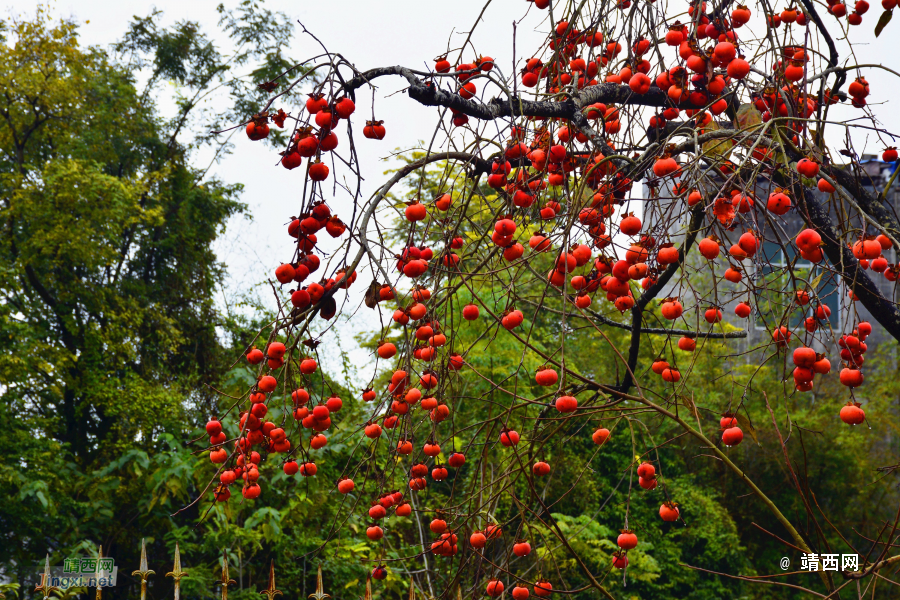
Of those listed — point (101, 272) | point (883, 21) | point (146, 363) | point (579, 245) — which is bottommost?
point (579, 245)

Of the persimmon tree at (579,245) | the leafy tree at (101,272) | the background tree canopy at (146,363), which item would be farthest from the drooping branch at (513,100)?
the leafy tree at (101,272)

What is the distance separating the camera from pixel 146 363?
7.31 m

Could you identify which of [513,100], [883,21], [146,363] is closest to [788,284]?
[883,21]

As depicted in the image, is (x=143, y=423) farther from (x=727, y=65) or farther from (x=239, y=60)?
(x=727, y=65)

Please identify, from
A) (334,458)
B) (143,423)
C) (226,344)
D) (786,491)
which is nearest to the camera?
(334,458)

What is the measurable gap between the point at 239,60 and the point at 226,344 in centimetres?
346

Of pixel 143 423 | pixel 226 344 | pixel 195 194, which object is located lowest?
pixel 143 423

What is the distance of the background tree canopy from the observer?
16.9 feet

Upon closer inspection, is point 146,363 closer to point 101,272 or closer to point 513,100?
point 101,272

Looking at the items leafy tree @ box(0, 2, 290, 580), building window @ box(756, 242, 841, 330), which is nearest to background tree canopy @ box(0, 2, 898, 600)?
leafy tree @ box(0, 2, 290, 580)

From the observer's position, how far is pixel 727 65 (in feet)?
3.95

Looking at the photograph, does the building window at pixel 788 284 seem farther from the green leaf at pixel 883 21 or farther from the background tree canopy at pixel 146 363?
the background tree canopy at pixel 146 363

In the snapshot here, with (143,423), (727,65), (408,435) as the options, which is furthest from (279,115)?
(143,423)

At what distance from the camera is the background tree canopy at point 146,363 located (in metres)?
5.16
